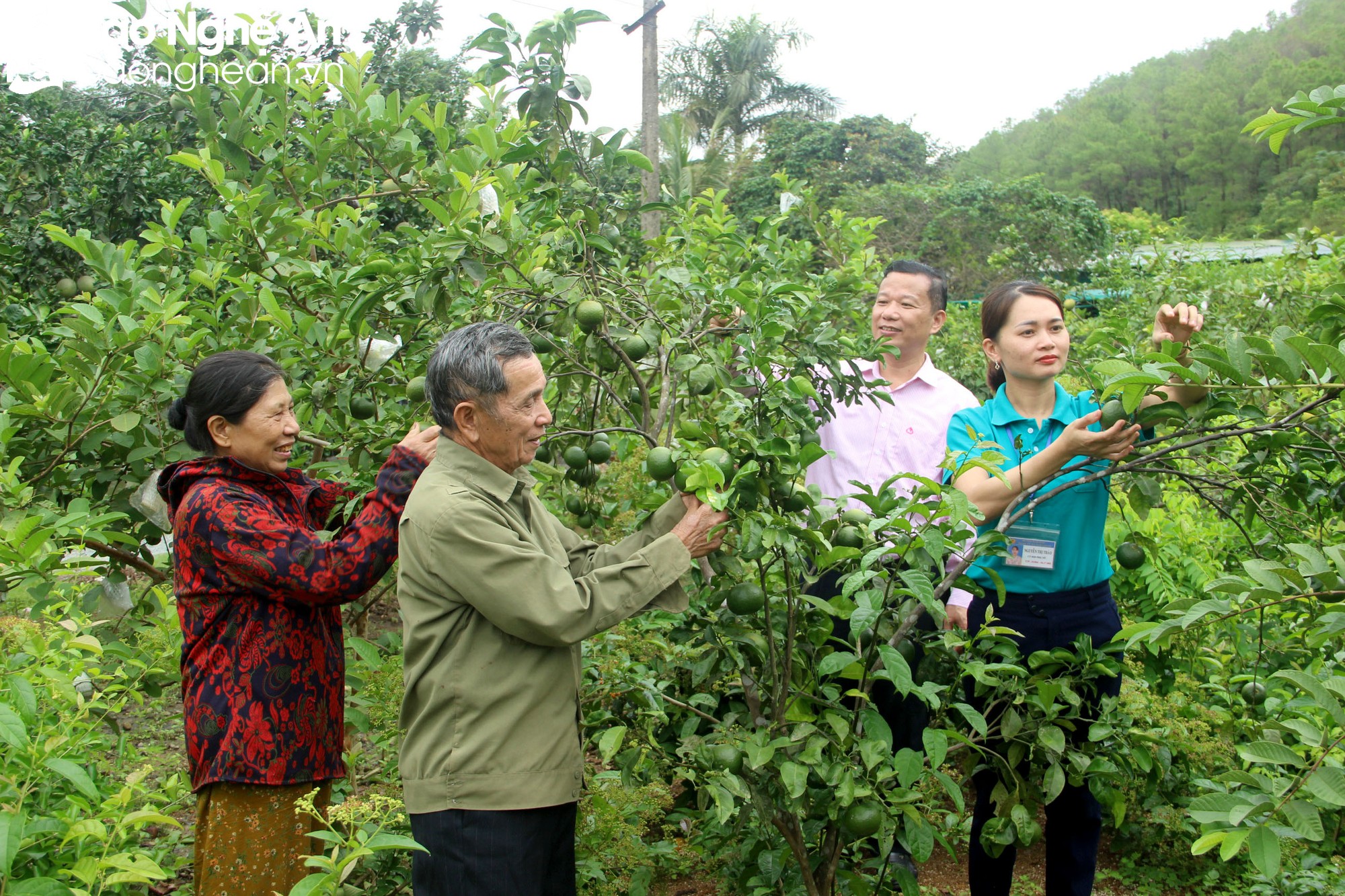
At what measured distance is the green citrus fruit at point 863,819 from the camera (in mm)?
1804

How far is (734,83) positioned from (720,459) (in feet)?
80.1

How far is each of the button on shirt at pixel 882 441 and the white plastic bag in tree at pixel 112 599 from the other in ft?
6.48

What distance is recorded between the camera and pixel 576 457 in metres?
2.21

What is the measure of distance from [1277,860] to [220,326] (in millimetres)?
2672

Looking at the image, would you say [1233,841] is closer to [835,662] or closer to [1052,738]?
[835,662]

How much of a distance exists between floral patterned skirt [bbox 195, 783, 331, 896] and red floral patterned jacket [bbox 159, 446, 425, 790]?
0.15 ft

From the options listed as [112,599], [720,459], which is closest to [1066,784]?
[720,459]

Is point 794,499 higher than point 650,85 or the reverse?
the reverse

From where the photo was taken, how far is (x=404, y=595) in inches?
69.7

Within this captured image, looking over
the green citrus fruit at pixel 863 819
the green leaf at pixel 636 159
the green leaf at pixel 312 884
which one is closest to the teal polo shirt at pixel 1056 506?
the green citrus fruit at pixel 863 819

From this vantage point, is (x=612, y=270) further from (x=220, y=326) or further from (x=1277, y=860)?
(x=1277, y=860)

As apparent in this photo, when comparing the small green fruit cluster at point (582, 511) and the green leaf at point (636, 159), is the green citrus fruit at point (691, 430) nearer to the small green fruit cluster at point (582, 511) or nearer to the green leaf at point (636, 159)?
the green leaf at point (636, 159)

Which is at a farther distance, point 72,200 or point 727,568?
point 72,200

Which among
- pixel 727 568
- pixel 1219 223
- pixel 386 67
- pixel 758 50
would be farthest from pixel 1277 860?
pixel 1219 223
